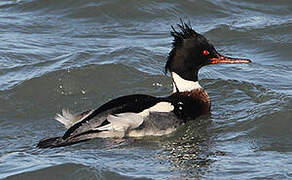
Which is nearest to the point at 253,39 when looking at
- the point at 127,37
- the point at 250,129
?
the point at 127,37

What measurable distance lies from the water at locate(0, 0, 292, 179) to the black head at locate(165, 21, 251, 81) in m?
0.64

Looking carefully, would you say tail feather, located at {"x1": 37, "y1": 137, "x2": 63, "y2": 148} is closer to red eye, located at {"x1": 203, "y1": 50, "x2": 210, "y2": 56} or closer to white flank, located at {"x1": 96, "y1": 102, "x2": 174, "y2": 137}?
white flank, located at {"x1": 96, "y1": 102, "x2": 174, "y2": 137}

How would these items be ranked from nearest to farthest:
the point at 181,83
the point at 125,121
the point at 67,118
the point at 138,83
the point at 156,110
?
the point at 125,121, the point at 156,110, the point at 67,118, the point at 181,83, the point at 138,83

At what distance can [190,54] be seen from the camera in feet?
31.2

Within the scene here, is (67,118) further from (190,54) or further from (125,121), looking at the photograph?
(190,54)

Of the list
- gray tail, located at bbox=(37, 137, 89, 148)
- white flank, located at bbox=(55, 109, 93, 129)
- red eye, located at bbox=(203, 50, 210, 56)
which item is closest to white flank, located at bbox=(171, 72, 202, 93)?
red eye, located at bbox=(203, 50, 210, 56)

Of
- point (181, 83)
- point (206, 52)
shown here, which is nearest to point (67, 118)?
point (181, 83)

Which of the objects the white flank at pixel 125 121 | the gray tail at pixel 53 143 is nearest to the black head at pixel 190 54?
the white flank at pixel 125 121

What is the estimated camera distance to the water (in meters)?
7.75

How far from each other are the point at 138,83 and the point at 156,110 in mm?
2070

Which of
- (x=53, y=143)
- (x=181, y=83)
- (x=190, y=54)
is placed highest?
(x=190, y=54)

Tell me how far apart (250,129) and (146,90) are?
2.14 metres

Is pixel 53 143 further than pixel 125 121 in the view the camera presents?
No

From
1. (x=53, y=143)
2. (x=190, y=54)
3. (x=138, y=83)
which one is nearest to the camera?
(x=53, y=143)
